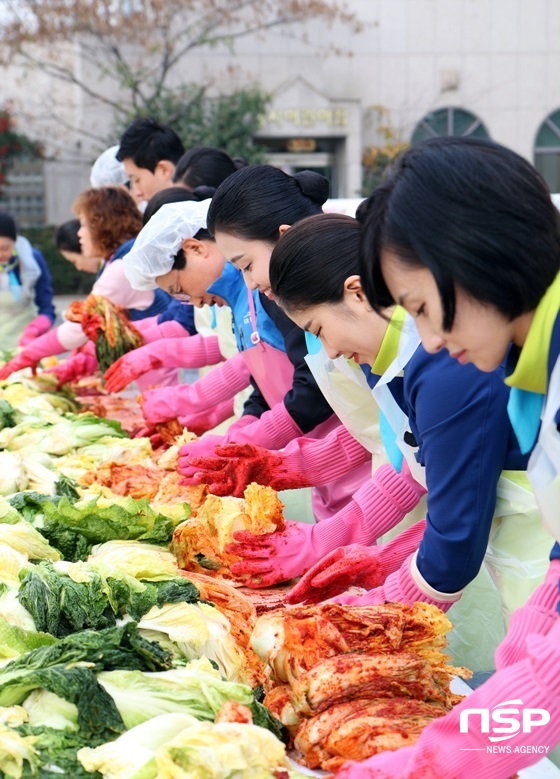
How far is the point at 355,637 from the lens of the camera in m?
1.95

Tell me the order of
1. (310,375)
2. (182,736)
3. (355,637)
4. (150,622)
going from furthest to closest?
(310,375), (150,622), (355,637), (182,736)

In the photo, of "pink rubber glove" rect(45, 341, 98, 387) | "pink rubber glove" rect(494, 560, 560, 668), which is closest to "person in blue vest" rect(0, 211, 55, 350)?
"pink rubber glove" rect(45, 341, 98, 387)

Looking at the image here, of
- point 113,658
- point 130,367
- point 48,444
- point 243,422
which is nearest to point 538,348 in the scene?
point 113,658

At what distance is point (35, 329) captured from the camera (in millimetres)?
7098

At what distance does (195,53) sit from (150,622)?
59.9 ft

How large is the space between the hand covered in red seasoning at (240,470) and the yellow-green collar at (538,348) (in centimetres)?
154

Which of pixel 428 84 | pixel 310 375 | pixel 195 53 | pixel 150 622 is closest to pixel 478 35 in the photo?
pixel 428 84

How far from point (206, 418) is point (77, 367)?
1489 mm

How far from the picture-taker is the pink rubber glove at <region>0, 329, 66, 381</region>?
5355 millimetres

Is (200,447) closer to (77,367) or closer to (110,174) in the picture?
(77,367)

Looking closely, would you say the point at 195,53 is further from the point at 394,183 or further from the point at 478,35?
the point at 394,183

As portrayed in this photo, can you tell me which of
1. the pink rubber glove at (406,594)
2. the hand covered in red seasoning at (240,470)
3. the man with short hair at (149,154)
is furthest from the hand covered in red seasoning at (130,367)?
the pink rubber glove at (406,594)

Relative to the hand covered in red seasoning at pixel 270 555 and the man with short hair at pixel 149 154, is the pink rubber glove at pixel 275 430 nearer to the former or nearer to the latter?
the hand covered in red seasoning at pixel 270 555

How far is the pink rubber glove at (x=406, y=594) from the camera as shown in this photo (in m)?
2.10
